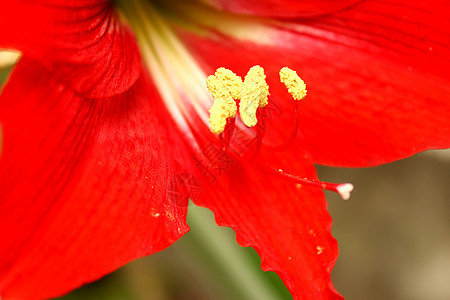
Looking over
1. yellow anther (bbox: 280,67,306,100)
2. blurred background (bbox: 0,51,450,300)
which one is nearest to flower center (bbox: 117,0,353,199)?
yellow anther (bbox: 280,67,306,100)

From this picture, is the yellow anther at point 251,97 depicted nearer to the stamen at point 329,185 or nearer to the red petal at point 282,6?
the stamen at point 329,185

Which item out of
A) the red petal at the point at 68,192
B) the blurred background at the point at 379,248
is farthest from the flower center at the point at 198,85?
the blurred background at the point at 379,248

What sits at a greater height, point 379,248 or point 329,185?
point 329,185

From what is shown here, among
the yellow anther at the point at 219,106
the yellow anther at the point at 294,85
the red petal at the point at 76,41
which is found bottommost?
the yellow anther at the point at 294,85

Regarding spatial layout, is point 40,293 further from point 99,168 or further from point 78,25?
point 78,25

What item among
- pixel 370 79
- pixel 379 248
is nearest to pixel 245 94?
pixel 370 79

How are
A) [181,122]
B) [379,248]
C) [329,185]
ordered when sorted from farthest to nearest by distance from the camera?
1. [379,248]
2. [181,122]
3. [329,185]

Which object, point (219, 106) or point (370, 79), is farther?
point (370, 79)

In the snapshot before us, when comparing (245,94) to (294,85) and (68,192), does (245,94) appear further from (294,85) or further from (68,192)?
(68,192)
